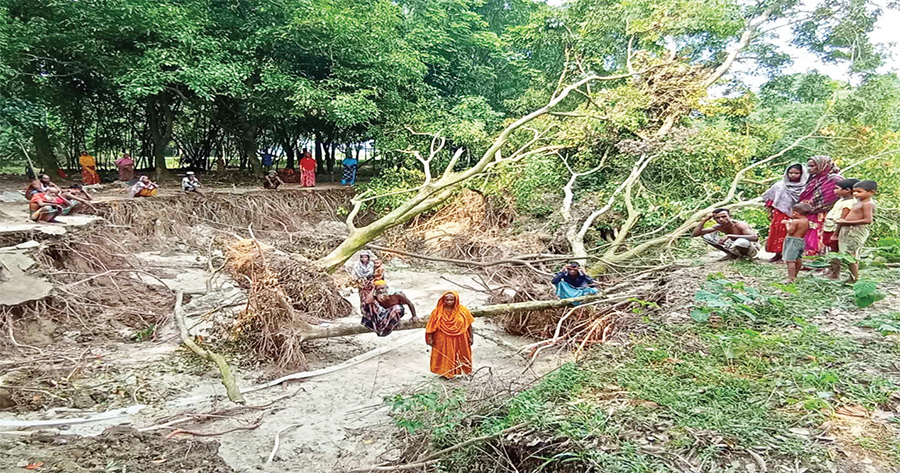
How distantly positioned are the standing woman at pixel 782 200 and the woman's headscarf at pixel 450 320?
3938 mm

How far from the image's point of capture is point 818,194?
5.68 meters

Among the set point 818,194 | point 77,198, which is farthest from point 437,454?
point 77,198

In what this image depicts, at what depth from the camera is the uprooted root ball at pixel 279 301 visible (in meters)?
5.85

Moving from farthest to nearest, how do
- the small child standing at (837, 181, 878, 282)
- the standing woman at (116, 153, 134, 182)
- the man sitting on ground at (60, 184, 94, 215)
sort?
the standing woman at (116, 153, 134, 182) → the man sitting on ground at (60, 184, 94, 215) → the small child standing at (837, 181, 878, 282)

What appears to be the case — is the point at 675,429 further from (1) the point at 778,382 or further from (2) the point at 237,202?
(2) the point at 237,202

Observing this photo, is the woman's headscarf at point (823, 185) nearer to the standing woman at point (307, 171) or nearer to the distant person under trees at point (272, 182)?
the distant person under trees at point (272, 182)

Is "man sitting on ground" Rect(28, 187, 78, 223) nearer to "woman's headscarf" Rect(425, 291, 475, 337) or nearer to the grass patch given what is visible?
"woman's headscarf" Rect(425, 291, 475, 337)

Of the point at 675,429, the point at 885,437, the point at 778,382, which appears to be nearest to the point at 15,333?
the point at 675,429

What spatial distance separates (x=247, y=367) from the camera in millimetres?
5785

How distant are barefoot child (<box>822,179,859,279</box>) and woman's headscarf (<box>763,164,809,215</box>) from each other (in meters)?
0.40

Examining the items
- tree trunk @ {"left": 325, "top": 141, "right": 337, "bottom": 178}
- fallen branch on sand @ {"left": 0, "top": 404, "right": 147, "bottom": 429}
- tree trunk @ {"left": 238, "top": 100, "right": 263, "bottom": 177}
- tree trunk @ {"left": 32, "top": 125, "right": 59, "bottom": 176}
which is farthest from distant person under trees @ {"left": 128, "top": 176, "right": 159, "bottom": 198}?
fallen branch on sand @ {"left": 0, "top": 404, "right": 147, "bottom": 429}

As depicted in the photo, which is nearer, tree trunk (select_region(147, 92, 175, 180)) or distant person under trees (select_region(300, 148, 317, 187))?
tree trunk (select_region(147, 92, 175, 180))

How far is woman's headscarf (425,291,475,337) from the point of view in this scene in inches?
216

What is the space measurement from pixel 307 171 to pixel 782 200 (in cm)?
1250
